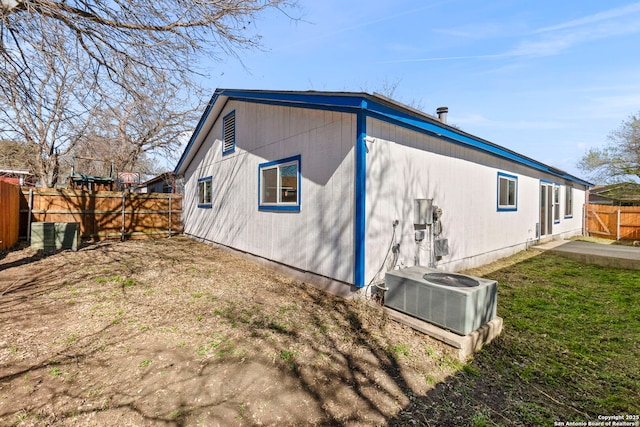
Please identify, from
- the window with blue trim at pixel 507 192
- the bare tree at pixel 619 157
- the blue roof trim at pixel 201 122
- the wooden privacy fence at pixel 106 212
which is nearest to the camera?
the window with blue trim at pixel 507 192

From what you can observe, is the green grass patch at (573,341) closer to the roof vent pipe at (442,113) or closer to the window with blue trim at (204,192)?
the roof vent pipe at (442,113)

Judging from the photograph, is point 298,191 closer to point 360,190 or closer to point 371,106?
point 360,190

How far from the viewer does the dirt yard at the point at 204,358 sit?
2.37 meters

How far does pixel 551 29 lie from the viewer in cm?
694

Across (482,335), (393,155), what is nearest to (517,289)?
(482,335)

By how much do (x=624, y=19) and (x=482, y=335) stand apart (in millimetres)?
7702

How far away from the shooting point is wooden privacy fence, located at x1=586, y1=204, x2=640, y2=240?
1288 centimetres

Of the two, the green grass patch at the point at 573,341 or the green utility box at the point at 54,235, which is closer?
the green grass patch at the point at 573,341

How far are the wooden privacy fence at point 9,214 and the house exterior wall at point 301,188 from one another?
545 cm

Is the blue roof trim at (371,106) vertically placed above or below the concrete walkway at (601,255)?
above

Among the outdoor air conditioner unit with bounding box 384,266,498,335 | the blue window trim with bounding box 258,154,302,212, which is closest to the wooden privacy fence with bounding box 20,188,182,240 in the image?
the blue window trim with bounding box 258,154,302,212

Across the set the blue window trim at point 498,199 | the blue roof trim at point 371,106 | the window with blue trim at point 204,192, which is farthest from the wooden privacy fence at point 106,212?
the blue window trim at point 498,199

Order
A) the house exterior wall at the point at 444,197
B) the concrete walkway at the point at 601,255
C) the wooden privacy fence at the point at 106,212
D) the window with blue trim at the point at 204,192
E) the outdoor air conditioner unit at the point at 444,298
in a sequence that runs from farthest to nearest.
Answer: the window with blue trim at the point at 204,192 < the wooden privacy fence at the point at 106,212 < the concrete walkway at the point at 601,255 < the house exterior wall at the point at 444,197 < the outdoor air conditioner unit at the point at 444,298

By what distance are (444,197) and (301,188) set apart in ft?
10.5
